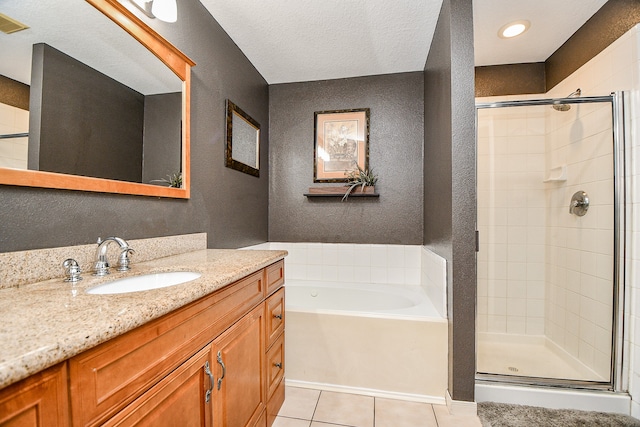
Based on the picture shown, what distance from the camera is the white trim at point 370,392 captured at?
67.9 inches

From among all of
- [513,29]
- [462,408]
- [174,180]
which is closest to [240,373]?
[174,180]

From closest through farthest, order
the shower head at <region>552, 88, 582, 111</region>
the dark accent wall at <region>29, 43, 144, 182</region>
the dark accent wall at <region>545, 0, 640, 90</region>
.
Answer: the dark accent wall at <region>29, 43, 144, 182</region>
the dark accent wall at <region>545, 0, 640, 90</region>
the shower head at <region>552, 88, 582, 111</region>

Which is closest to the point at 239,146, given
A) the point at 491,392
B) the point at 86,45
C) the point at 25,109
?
the point at 86,45

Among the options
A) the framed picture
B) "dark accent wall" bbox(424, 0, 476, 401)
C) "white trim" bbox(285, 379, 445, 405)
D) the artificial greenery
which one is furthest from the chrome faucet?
the framed picture

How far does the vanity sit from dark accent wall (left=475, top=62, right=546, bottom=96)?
2733 millimetres

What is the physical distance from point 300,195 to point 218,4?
1.67m

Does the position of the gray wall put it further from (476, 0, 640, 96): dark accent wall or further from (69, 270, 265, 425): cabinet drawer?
(476, 0, 640, 96): dark accent wall

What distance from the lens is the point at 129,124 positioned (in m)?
1.25

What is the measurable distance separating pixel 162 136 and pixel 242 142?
94 cm

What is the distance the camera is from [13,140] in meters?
0.85

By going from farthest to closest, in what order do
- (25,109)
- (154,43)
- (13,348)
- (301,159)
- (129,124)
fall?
(301,159) < (154,43) < (129,124) < (25,109) < (13,348)

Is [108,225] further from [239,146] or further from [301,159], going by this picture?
[301,159]

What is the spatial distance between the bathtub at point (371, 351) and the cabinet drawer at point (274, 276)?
41 centimetres

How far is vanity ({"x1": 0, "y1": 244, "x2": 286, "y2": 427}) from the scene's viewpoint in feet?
1.50
